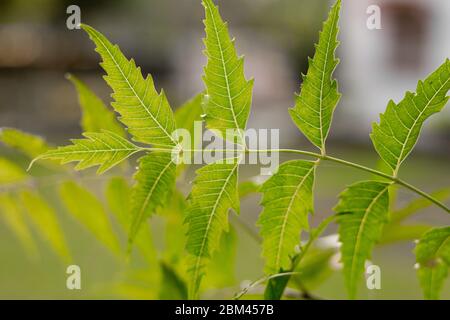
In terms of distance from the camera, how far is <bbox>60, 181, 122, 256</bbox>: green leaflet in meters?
1.00

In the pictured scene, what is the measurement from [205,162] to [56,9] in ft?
54.8

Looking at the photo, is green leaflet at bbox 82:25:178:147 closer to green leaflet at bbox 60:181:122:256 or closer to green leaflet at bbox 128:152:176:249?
green leaflet at bbox 128:152:176:249

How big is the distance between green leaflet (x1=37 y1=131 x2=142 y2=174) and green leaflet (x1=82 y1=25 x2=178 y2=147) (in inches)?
0.7

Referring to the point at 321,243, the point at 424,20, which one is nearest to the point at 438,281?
the point at 321,243

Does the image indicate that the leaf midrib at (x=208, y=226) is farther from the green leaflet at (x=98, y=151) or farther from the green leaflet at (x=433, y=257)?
the green leaflet at (x=433, y=257)

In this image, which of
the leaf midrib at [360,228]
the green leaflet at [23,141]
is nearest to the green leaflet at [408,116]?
the leaf midrib at [360,228]

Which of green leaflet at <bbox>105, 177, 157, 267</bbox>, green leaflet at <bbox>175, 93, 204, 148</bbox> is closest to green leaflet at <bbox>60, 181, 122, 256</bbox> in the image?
green leaflet at <bbox>105, 177, 157, 267</bbox>

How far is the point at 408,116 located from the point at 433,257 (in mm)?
160

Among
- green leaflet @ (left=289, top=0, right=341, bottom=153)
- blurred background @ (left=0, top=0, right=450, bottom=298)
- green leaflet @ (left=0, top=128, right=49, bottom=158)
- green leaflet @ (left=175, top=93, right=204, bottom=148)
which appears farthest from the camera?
blurred background @ (left=0, top=0, right=450, bottom=298)

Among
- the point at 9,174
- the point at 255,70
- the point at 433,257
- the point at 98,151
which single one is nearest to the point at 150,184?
the point at 98,151

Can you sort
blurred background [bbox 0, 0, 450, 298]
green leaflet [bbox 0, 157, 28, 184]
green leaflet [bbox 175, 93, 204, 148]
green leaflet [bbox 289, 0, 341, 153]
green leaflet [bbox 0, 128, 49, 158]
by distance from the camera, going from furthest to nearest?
blurred background [bbox 0, 0, 450, 298] → green leaflet [bbox 0, 157, 28, 184] → green leaflet [bbox 0, 128, 49, 158] → green leaflet [bbox 175, 93, 204, 148] → green leaflet [bbox 289, 0, 341, 153]

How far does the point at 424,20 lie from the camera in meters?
11.9

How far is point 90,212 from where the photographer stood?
3.34ft
